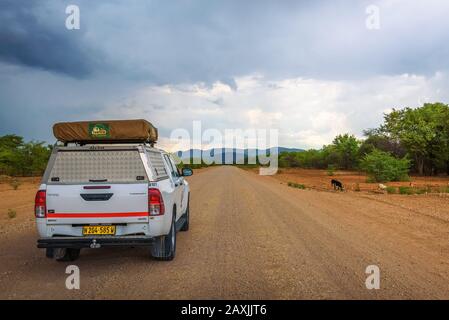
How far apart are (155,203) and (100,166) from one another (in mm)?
1149

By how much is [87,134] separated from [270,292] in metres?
4.18

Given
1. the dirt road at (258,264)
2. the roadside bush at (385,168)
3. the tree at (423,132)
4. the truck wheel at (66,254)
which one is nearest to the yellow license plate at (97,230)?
the dirt road at (258,264)

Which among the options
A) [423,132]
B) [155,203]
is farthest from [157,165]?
[423,132]

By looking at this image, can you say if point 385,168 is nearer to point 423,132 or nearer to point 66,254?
point 423,132

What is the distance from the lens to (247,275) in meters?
6.15

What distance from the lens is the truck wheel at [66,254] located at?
23.0ft

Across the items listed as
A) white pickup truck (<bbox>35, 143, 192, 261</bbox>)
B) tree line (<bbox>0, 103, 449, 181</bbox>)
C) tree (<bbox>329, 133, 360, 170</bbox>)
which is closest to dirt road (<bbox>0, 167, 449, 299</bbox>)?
white pickup truck (<bbox>35, 143, 192, 261</bbox>)

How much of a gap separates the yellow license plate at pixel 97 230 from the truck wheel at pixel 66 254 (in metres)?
1.03

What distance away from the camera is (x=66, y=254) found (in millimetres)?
7203

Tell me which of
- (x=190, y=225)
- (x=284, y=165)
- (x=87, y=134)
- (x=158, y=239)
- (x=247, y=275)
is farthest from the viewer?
(x=284, y=165)

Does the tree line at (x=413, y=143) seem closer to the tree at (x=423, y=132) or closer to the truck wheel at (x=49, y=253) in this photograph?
the tree at (x=423, y=132)

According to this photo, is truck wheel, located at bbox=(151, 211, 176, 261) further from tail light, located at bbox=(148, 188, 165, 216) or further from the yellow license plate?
the yellow license plate
